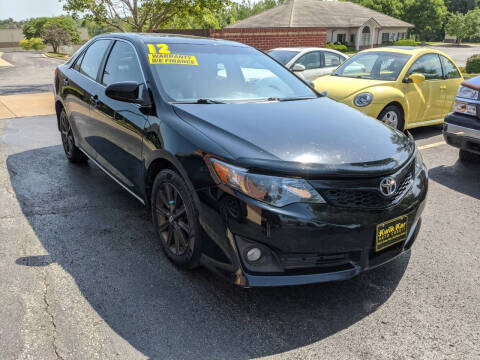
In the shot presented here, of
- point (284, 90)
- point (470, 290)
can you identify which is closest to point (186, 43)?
point (284, 90)

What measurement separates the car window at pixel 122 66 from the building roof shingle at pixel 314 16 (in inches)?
1660

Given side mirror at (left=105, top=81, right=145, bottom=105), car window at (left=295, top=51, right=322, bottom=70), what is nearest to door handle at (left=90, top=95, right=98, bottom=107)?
side mirror at (left=105, top=81, right=145, bottom=105)

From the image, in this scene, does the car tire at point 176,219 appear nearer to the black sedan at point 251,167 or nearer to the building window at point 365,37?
the black sedan at point 251,167

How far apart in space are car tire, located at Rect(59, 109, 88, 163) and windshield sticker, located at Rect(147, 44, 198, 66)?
2.10 m

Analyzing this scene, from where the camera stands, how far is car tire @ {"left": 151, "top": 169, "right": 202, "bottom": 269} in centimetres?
289

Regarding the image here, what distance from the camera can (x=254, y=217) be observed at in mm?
2490

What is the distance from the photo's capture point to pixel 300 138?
9.61 feet

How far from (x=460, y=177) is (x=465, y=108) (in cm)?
86

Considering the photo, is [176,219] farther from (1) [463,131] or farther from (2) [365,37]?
(2) [365,37]

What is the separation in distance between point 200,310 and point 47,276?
120 centimetres

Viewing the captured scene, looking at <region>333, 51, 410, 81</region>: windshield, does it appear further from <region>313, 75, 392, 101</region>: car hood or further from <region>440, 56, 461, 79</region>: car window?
<region>440, 56, 461, 79</region>: car window

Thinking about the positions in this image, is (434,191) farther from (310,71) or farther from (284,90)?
(310,71)

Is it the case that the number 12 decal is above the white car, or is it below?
above

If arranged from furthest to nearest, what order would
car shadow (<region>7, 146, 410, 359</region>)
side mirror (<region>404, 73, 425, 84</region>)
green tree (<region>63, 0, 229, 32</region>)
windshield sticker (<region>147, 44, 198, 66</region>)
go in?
green tree (<region>63, 0, 229, 32</region>), side mirror (<region>404, 73, 425, 84</region>), windshield sticker (<region>147, 44, 198, 66</region>), car shadow (<region>7, 146, 410, 359</region>)
